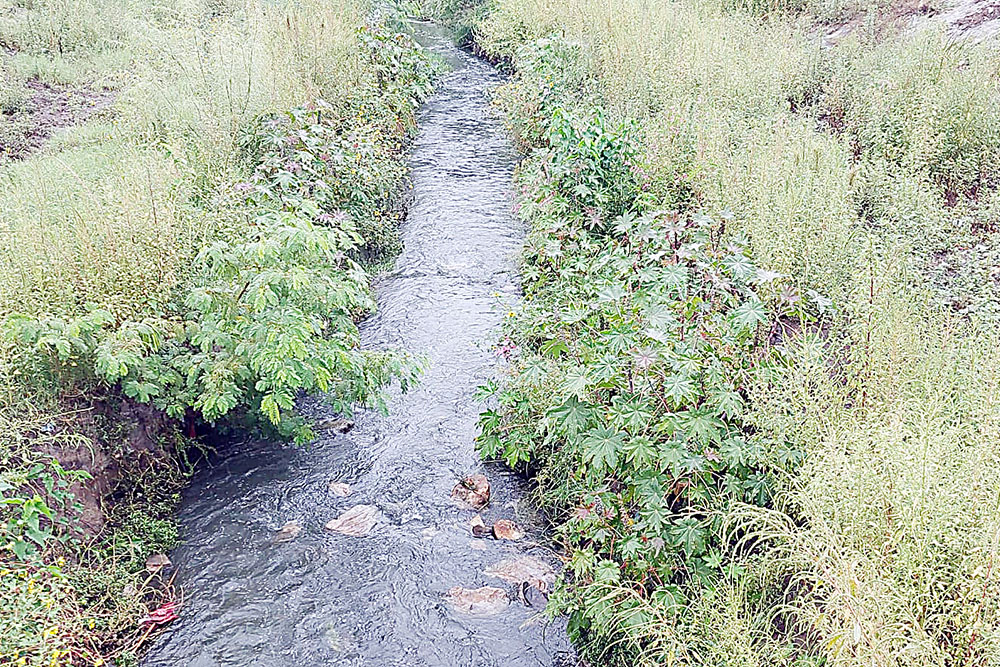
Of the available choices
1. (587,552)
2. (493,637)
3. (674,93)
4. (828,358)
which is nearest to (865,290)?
(828,358)

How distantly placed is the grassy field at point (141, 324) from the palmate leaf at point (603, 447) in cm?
153

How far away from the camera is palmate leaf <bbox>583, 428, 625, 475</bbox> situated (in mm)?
3549

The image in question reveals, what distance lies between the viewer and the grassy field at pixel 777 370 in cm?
249

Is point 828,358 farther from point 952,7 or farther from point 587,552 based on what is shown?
point 952,7

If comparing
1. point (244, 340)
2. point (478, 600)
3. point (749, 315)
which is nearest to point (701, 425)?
point (749, 315)

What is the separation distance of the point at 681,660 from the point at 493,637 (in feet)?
3.73

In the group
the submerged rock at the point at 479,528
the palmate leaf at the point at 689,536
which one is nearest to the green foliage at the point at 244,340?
the submerged rock at the point at 479,528

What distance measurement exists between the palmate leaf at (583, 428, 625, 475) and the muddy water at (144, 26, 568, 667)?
920mm

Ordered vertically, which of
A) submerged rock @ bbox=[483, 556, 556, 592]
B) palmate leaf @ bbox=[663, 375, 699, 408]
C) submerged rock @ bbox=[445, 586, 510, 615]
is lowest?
submerged rock @ bbox=[445, 586, 510, 615]

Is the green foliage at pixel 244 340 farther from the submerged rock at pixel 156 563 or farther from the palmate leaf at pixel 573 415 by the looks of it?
the palmate leaf at pixel 573 415

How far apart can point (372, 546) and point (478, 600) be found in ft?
2.37

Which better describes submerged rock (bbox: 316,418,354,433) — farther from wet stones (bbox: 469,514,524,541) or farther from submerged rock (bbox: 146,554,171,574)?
submerged rock (bbox: 146,554,171,574)

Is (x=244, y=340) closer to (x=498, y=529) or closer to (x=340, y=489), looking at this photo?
(x=340, y=489)

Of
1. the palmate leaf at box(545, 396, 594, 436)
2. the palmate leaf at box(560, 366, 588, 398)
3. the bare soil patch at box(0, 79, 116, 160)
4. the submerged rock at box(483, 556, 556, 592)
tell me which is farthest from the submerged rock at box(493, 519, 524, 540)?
the bare soil patch at box(0, 79, 116, 160)
